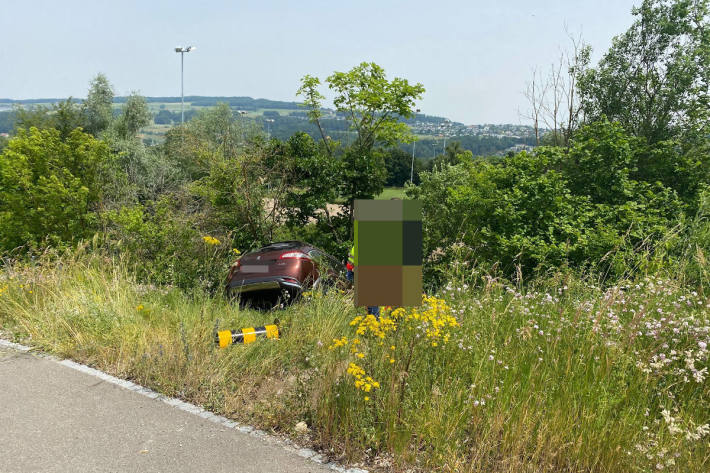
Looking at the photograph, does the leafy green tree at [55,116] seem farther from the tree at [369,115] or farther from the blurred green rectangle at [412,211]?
the blurred green rectangle at [412,211]

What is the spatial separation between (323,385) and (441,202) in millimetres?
14304

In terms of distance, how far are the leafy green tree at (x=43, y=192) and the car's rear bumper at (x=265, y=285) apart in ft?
19.8

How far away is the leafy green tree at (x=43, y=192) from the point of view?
11852mm

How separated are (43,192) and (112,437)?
34.5ft

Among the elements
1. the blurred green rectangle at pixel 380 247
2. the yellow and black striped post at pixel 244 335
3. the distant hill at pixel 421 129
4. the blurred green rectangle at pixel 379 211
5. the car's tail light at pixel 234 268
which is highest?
the distant hill at pixel 421 129

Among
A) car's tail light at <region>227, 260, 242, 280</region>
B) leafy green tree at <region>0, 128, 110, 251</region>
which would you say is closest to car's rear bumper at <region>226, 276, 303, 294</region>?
car's tail light at <region>227, 260, 242, 280</region>

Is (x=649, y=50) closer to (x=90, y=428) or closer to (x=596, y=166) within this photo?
(x=596, y=166)

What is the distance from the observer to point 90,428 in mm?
3857

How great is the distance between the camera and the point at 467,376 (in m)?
4.05

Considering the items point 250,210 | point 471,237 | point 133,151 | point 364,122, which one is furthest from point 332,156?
point 133,151

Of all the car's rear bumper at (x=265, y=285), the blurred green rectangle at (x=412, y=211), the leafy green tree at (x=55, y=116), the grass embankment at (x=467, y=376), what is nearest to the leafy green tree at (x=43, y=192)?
the car's rear bumper at (x=265, y=285)

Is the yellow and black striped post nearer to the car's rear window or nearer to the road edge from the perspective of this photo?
the road edge

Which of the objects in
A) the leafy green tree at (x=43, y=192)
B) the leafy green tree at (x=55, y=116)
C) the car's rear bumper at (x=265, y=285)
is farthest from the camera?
the leafy green tree at (x=55, y=116)

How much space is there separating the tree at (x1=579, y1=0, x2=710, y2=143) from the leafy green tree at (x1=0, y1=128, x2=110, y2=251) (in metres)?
17.3
